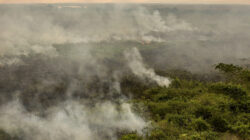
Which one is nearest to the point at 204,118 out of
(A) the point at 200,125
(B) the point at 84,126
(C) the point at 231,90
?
(A) the point at 200,125

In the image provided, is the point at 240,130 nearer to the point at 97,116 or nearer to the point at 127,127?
the point at 127,127

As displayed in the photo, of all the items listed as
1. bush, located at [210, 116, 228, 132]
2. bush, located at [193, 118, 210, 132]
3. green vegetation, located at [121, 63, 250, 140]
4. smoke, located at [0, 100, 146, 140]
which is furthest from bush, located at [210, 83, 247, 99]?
smoke, located at [0, 100, 146, 140]

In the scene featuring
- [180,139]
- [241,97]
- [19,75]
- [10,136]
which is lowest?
[10,136]

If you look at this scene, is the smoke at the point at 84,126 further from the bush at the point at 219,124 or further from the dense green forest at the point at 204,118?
the bush at the point at 219,124

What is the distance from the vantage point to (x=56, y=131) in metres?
35.5

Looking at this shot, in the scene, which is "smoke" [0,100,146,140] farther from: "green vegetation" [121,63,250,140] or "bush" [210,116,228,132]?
"bush" [210,116,228,132]

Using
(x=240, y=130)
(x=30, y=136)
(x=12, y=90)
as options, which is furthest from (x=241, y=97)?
(x=12, y=90)

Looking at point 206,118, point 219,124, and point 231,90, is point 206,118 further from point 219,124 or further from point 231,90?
point 231,90

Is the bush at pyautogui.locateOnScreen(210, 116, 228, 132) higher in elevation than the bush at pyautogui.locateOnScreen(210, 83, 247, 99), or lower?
lower

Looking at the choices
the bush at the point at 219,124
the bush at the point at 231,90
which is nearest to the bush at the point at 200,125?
the bush at the point at 219,124

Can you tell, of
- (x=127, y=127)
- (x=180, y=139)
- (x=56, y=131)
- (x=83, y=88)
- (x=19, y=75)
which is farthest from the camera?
(x=19, y=75)

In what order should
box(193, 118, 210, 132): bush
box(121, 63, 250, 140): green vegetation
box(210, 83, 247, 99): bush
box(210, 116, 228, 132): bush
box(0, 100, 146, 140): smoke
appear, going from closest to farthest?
box(121, 63, 250, 140): green vegetation, box(193, 118, 210, 132): bush, box(210, 116, 228, 132): bush, box(0, 100, 146, 140): smoke, box(210, 83, 247, 99): bush

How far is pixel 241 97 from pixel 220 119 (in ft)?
46.6

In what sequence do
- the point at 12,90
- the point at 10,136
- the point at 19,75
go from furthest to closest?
the point at 19,75 < the point at 12,90 < the point at 10,136
